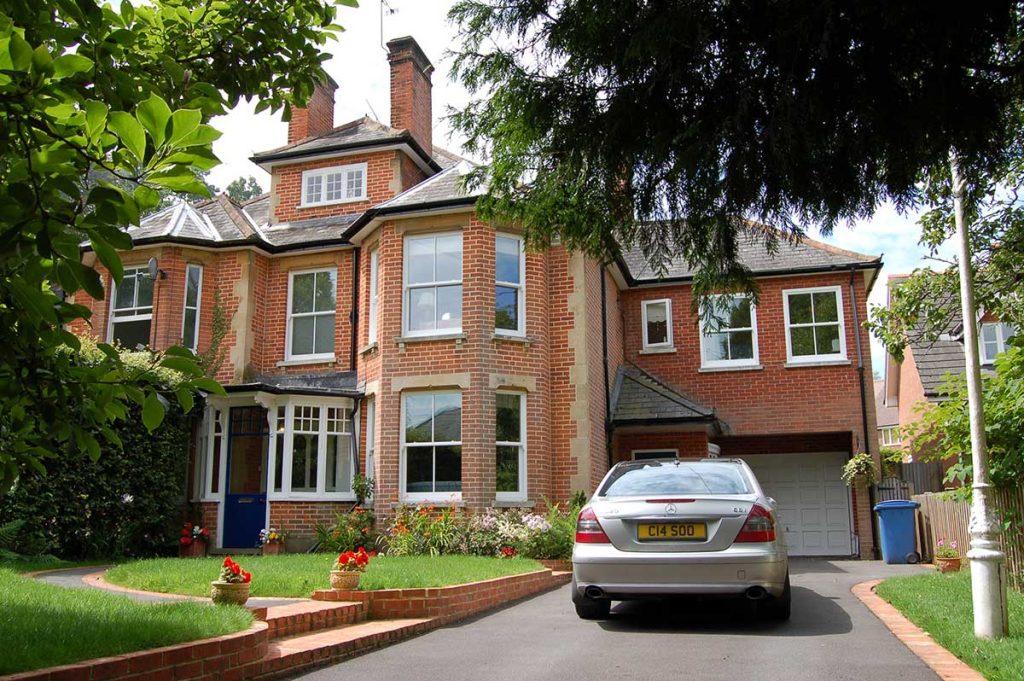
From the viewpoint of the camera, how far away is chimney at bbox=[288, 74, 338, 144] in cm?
2222

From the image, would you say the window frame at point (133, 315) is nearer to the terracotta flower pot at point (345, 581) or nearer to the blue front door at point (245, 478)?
the blue front door at point (245, 478)

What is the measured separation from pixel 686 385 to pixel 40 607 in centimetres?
1564

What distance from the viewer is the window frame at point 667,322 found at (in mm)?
20359

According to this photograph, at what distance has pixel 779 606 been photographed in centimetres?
780

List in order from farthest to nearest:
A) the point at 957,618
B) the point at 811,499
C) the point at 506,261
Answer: the point at 811,499
the point at 506,261
the point at 957,618

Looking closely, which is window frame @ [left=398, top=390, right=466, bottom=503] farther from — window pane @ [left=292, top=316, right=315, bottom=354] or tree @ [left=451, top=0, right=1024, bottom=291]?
tree @ [left=451, top=0, right=1024, bottom=291]

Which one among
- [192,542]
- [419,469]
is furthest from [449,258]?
[192,542]

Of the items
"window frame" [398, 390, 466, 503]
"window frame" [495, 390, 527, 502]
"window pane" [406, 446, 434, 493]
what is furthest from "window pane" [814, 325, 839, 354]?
"window pane" [406, 446, 434, 493]

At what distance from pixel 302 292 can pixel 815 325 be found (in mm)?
11400

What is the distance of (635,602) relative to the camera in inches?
374

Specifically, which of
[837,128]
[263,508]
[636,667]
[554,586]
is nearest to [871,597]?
[554,586]

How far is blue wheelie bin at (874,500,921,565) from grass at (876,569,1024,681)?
5196 mm

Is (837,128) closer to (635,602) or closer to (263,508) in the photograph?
(635,602)

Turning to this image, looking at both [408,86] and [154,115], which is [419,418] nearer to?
[408,86]
